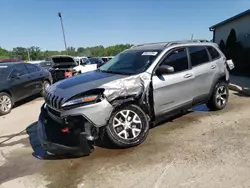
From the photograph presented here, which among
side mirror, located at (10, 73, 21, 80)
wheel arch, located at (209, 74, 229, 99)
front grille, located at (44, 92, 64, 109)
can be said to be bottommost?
wheel arch, located at (209, 74, 229, 99)

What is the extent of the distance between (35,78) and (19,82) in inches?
42.8

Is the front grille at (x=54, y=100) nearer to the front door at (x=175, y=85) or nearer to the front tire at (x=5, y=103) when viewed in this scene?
the front door at (x=175, y=85)

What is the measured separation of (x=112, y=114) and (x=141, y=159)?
85 cm

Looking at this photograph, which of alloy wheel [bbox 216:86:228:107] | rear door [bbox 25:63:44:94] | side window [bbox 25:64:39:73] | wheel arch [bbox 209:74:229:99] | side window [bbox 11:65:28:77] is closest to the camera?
wheel arch [bbox 209:74:229:99]

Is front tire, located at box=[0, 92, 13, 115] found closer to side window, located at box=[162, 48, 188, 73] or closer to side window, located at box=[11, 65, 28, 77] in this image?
side window, located at box=[11, 65, 28, 77]

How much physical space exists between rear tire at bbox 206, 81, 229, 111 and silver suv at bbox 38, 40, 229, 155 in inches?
11.8

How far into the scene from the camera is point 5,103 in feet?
26.3

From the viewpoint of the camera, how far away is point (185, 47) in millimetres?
5527

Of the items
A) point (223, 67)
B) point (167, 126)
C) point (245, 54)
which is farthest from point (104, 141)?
point (245, 54)

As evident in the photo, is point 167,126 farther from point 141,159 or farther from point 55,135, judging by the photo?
point 55,135

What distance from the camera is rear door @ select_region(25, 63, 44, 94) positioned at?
9578 mm

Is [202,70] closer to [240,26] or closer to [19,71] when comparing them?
[19,71]

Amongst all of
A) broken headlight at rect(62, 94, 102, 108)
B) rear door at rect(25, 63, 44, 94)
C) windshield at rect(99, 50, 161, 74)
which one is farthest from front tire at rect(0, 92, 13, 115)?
broken headlight at rect(62, 94, 102, 108)

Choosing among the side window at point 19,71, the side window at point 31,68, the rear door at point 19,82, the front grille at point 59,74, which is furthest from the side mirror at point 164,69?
the front grille at point 59,74
